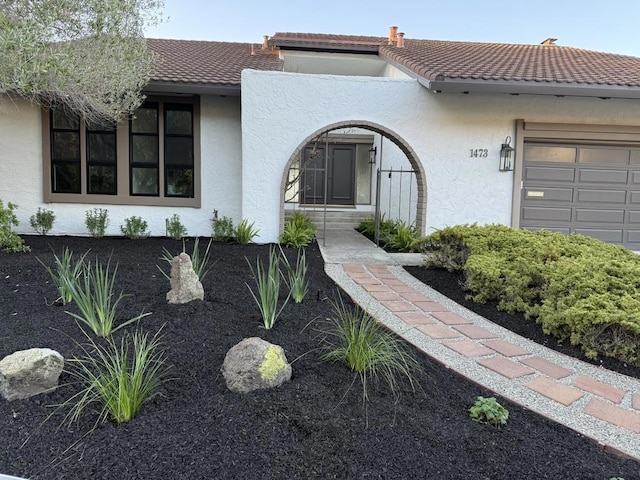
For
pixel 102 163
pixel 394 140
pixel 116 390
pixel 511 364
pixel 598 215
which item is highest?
pixel 394 140

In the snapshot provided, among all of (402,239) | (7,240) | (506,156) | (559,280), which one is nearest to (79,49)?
(7,240)

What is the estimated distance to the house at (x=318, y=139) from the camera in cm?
802

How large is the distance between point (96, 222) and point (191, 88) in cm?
311

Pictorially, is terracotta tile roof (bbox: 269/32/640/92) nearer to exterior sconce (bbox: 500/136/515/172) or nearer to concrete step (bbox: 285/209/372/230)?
exterior sconce (bbox: 500/136/515/172)

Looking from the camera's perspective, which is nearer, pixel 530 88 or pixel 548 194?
pixel 530 88

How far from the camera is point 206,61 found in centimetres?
1018

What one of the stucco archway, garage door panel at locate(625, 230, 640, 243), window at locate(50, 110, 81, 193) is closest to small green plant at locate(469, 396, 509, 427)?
the stucco archway

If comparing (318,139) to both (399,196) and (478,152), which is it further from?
(399,196)

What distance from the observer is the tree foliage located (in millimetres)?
4195

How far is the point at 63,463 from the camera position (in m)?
1.95

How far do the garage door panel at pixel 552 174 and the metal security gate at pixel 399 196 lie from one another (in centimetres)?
240

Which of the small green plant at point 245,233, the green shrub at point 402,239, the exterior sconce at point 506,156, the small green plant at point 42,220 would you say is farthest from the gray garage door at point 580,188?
the small green plant at point 42,220

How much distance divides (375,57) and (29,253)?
10663 mm

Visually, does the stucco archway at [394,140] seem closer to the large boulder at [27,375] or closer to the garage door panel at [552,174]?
the garage door panel at [552,174]
